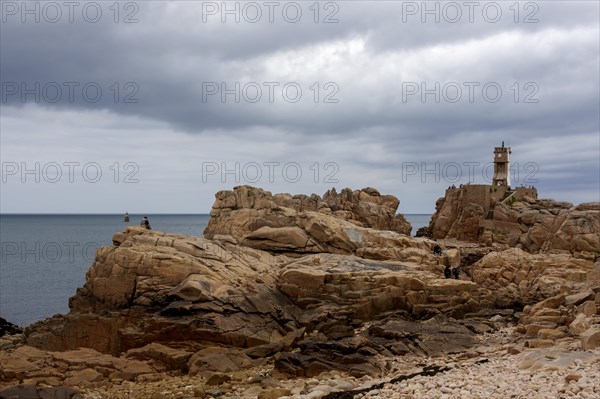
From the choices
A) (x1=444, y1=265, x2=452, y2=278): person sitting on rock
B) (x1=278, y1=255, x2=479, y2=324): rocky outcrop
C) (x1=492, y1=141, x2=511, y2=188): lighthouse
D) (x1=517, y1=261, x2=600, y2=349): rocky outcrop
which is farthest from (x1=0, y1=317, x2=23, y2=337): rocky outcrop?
(x1=492, y1=141, x2=511, y2=188): lighthouse

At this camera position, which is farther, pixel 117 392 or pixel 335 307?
pixel 335 307

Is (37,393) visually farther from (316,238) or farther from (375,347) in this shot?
(316,238)

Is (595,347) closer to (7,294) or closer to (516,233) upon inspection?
(516,233)

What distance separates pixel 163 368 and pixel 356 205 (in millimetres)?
35308

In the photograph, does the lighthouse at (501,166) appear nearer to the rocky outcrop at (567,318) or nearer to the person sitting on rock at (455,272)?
the person sitting on rock at (455,272)

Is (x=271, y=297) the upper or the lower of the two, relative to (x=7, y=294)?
upper

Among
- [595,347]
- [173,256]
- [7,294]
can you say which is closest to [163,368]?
[173,256]

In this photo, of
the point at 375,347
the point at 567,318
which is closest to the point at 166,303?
the point at 375,347

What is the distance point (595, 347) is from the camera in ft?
64.8

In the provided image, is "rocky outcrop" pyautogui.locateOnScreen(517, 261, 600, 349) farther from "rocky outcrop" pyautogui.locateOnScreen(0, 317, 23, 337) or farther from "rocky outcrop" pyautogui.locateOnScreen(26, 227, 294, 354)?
"rocky outcrop" pyautogui.locateOnScreen(0, 317, 23, 337)

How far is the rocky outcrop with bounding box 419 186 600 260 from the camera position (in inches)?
1797

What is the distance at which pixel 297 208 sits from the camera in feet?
180

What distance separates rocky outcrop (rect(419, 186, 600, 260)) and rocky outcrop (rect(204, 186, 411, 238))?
789 centimetres

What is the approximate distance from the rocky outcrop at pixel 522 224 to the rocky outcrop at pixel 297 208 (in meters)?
7.89
